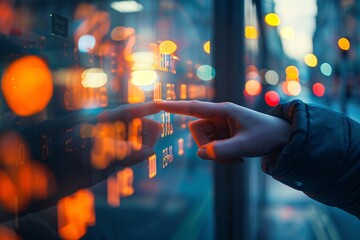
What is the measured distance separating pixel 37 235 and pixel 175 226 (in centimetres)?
133

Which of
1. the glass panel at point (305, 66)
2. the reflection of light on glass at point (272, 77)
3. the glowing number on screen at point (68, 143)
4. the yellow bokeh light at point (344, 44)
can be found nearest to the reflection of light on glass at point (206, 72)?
the glass panel at point (305, 66)

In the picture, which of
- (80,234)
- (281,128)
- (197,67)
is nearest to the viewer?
(80,234)

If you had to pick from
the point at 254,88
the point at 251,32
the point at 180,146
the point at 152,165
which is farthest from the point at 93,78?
the point at 254,88

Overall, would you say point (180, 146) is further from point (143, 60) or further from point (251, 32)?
point (251, 32)

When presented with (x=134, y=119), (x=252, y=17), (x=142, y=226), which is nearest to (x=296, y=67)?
(x=252, y=17)

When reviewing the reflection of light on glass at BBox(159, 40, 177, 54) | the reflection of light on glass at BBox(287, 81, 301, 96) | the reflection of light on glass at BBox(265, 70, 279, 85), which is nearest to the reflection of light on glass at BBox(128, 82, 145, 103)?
the reflection of light on glass at BBox(159, 40, 177, 54)

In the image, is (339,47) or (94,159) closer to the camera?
(94,159)

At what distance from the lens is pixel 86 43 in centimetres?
89

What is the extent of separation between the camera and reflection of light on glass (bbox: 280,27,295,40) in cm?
303

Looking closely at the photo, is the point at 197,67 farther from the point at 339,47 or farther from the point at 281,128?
the point at 339,47

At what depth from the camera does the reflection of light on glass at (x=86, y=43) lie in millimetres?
863

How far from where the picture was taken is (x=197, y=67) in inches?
77.2

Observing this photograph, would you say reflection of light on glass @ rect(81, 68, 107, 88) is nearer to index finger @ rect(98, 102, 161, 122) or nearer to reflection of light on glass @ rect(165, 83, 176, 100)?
index finger @ rect(98, 102, 161, 122)

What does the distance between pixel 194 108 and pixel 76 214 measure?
38 cm
